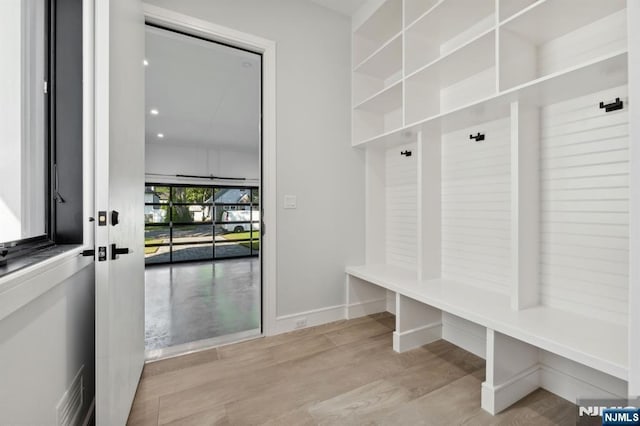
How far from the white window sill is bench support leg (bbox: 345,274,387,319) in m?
2.05

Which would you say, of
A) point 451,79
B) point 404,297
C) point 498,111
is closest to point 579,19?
point 498,111

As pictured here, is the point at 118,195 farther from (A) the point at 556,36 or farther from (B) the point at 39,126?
(A) the point at 556,36

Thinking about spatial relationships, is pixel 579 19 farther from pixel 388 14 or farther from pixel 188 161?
pixel 188 161

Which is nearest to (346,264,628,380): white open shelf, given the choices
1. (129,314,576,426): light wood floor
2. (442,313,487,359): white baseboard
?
(442,313,487,359): white baseboard

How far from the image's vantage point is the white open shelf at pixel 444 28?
1.83m

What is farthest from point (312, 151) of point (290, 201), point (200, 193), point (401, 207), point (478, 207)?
point (200, 193)

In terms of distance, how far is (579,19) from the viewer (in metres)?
1.42

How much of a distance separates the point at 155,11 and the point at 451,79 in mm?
2197

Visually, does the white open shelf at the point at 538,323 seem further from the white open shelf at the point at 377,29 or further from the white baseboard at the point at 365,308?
the white open shelf at the point at 377,29

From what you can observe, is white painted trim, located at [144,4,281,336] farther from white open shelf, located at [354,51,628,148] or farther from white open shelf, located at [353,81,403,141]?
white open shelf, located at [354,51,628,148]

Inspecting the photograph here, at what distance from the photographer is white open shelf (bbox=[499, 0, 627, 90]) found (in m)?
1.35

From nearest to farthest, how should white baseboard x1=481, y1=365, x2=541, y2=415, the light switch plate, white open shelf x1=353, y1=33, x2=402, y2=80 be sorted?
1. white baseboard x1=481, y1=365, x2=541, y2=415
2. white open shelf x1=353, y1=33, x2=402, y2=80
3. the light switch plate

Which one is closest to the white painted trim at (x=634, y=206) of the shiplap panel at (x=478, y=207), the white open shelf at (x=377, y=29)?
the shiplap panel at (x=478, y=207)

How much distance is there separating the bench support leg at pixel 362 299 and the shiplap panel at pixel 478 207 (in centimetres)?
77
